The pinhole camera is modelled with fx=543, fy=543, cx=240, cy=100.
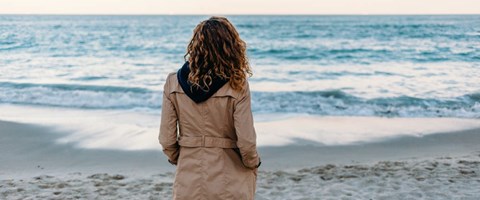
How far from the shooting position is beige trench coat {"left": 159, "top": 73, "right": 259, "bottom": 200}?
8.75ft

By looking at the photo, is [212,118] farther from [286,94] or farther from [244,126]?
[286,94]

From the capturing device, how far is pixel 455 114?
10.9m

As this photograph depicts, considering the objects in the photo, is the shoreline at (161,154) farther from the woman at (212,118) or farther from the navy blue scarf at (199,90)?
the navy blue scarf at (199,90)

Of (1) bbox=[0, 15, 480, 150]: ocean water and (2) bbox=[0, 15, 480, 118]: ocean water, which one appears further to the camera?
(2) bbox=[0, 15, 480, 118]: ocean water

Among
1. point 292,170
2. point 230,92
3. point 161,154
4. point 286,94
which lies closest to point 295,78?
point 286,94

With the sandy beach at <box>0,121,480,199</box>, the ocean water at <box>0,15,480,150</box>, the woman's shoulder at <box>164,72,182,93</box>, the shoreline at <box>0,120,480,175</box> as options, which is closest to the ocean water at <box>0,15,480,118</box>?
the ocean water at <box>0,15,480,150</box>

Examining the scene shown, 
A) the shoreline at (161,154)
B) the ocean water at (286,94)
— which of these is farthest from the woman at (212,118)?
the ocean water at (286,94)

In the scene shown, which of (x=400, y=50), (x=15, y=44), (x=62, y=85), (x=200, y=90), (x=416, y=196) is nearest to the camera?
(x=200, y=90)

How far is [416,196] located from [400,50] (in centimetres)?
2418

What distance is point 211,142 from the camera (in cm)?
275

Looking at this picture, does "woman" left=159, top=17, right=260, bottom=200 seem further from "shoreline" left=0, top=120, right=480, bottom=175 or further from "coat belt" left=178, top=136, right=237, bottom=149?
"shoreline" left=0, top=120, right=480, bottom=175

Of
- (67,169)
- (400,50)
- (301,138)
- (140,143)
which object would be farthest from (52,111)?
(400,50)

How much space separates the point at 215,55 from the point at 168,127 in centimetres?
48

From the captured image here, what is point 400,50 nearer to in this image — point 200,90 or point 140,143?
point 140,143
